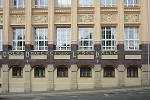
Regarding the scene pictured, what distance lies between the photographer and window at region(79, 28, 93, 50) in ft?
81.0

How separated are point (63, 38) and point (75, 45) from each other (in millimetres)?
2066

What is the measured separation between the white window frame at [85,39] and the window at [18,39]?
7169 millimetres

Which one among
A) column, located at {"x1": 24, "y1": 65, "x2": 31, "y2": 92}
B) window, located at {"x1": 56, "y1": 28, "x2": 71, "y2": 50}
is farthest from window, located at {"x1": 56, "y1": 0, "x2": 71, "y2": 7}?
column, located at {"x1": 24, "y1": 65, "x2": 31, "y2": 92}

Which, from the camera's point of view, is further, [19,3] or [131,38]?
[19,3]

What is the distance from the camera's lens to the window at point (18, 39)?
25189mm

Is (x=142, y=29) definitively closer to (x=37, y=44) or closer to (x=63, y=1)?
(x=63, y=1)

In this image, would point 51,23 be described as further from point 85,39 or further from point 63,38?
point 85,39

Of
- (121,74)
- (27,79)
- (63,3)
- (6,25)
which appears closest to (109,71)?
(121,74)

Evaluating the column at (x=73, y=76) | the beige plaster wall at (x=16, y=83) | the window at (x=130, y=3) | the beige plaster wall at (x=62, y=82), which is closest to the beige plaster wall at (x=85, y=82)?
the column at (x=73, y=76)

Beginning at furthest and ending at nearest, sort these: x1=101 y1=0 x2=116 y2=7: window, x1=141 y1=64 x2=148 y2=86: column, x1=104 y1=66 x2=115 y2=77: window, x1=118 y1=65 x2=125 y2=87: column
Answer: x1=101 y1=0 x2=116 y2=7: window < x1=104 y1=66 x2=115 y2=77: window < x1=118 y1=65 x2=125 y2=87: column < x1=141 y1=64 x2=148 y2=86: column

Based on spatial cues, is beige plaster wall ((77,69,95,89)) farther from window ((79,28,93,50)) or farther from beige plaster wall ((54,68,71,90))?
window ((79,28,93,50))

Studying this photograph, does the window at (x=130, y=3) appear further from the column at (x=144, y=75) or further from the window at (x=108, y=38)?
the column at (x=144, y=75)

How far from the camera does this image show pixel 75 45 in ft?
78.2

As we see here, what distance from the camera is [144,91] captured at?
65.5ft
